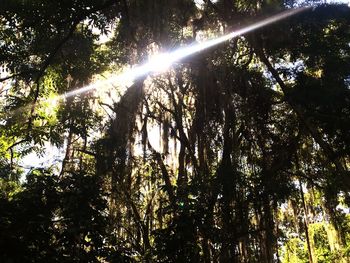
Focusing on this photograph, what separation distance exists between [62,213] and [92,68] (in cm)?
385

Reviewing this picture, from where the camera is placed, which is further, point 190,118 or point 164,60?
point 190,118

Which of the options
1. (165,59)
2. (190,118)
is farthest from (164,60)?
(190,118)

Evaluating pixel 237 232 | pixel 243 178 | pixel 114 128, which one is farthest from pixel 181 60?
pixel 237 232

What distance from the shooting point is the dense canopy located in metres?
5.08

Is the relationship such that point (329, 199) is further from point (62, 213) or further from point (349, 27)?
point (62, 213)

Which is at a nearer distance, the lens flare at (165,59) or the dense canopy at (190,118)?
the dense canopy at (190,118)

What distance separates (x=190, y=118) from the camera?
8172mm

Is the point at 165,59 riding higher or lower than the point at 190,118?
higher

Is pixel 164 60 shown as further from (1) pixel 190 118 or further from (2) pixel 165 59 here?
(1) pixel 190 118

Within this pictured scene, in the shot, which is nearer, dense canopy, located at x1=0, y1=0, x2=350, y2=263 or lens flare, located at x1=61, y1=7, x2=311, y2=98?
dense canopy, located at x1=0, y1=0, x2=350, y2=263

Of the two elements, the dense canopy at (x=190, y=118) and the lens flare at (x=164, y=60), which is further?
the lens flare at (x=164, y=60)

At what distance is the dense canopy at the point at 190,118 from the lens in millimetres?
5085

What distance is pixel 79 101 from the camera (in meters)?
7.64

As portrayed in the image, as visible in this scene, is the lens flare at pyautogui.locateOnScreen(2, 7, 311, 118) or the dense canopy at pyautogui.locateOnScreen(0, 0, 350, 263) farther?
the lens flare at pyautogui.locateOnScreen(2, 7, 311, 118)
